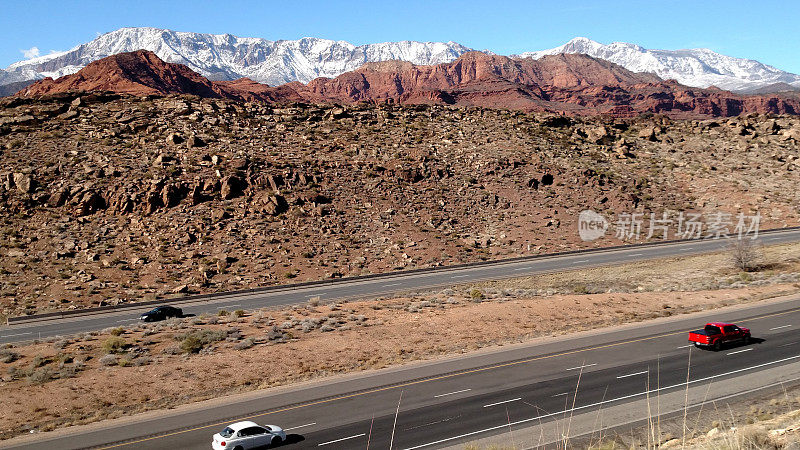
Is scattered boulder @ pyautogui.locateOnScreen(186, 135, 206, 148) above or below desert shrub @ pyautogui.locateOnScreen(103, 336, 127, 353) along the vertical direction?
above

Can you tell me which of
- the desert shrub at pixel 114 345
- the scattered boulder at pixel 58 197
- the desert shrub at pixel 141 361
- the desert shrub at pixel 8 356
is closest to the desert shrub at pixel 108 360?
the desert shrub at pixel 141 361

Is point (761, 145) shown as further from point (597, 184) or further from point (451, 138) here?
point (451, 138)

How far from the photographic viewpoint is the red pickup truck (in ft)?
90.9

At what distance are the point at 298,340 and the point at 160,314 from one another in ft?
39.9

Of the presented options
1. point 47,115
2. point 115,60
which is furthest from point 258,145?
point 115,60

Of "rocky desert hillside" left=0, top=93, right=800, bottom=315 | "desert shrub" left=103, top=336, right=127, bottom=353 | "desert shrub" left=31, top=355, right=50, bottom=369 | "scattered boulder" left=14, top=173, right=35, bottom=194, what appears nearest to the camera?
"desert shrub" left=31, top=355, right=50, bottom=369

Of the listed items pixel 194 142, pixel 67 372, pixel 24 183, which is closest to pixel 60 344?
pixel 67 372

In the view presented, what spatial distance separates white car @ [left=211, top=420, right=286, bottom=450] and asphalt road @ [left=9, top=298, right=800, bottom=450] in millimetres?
1080

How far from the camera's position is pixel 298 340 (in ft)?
102

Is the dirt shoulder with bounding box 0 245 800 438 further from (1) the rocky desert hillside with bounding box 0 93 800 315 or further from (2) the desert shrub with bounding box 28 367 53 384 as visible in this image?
(1) the rocky desert hillside with bounding box 0 93 800 315

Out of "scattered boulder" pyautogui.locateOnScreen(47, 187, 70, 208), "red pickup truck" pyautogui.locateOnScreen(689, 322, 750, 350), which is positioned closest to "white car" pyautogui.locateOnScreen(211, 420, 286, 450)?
"red pickup truck" pyautogui.locateOnScreen(689, 322, 750, 350)

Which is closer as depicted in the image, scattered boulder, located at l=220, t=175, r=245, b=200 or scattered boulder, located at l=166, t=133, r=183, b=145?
scattered boulder, located at l=220, t=175, r=245, b=200

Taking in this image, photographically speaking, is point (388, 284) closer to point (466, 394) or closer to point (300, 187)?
point (300, 187)

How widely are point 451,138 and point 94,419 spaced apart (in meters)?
68.4
